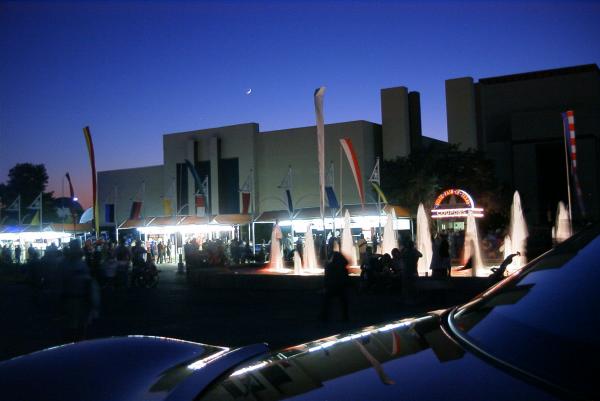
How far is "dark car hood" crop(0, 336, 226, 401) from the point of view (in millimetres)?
1809

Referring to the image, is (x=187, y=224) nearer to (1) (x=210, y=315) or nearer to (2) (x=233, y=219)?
(2) (x=233, y=219)

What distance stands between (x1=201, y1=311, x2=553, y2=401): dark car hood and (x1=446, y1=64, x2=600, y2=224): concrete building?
50.7m

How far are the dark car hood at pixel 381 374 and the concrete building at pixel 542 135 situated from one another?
167ft

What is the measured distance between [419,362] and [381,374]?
0.35 ft

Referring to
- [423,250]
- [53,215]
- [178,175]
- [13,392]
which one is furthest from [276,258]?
[53,215]

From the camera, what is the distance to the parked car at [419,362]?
1.18 meters

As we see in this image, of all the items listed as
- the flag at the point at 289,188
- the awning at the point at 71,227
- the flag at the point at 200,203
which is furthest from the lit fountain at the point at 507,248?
the awning at the point at 71,227

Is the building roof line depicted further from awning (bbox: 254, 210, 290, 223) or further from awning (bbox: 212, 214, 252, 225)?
awning (bbox: 212, 214, 252, 225)

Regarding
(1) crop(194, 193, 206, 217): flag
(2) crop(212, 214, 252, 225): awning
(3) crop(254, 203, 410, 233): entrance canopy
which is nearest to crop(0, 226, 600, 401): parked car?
(3) crop(254, 203, 410, 233): entrance canopy

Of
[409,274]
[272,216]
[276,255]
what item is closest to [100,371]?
[409,274]

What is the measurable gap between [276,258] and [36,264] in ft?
40.2

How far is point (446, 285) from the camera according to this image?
47.6 feet

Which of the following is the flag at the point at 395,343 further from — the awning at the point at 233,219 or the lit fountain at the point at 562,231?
the awning at the point at 233,219

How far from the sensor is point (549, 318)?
1.40 metres
